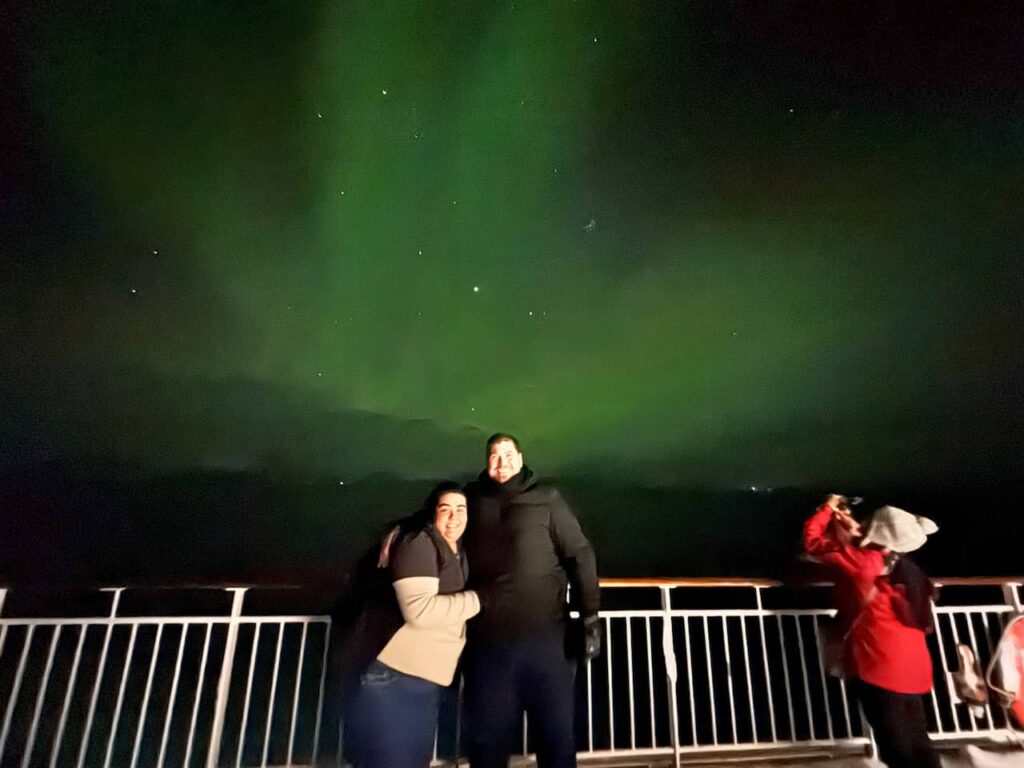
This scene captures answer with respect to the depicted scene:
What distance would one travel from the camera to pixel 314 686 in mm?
7523

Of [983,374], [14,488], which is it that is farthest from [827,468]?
[14,488]

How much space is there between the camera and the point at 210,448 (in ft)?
15.7

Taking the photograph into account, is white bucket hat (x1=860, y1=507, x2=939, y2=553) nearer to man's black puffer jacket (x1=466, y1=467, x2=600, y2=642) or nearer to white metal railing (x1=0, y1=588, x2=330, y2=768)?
man's black puffer jacket (x1=466, y1=467, x2=600, y2=642)

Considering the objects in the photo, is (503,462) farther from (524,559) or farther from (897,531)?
(897,531)

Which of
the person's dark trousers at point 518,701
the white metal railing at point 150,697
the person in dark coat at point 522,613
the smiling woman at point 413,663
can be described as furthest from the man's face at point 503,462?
the white metal railing at point 150,697

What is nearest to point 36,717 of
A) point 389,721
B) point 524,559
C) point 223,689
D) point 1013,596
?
point 223,689

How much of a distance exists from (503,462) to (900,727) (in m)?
1.74

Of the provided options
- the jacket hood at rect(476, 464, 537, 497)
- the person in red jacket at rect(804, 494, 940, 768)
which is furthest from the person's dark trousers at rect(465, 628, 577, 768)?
the person in red jacket at rect(804, 494, 940, 768)

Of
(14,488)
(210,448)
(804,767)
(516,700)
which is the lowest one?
(804,767)

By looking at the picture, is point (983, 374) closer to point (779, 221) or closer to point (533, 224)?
point (779, 221)

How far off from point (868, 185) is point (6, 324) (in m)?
4.17

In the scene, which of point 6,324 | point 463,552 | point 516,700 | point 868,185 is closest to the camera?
point 516,700

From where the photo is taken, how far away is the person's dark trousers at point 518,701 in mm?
1901

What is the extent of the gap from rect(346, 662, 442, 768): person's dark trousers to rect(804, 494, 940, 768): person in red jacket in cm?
167
